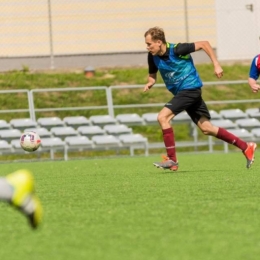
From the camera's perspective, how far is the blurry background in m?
22.1

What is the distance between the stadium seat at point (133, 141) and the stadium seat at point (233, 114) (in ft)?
5.81

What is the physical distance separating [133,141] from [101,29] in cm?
470

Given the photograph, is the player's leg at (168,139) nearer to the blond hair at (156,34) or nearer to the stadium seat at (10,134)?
the blond hair at (156,34)

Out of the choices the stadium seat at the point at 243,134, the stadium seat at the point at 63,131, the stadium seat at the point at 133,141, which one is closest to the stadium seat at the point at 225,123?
the stadium seat at the point at 243,134

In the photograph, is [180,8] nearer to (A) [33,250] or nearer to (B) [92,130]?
(B) [92,130]

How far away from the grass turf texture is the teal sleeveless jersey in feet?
5.31

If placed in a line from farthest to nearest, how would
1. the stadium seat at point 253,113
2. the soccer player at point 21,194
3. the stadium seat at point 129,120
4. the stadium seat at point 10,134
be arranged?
1. the stadium seat at point 253,113
2. the stadium seat at point 129,120
3. the stadium seat at point 10,134
4. the soccer player at point 21,194

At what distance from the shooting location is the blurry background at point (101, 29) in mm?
22109

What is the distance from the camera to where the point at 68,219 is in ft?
21.5

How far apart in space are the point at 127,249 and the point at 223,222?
47.3 inches

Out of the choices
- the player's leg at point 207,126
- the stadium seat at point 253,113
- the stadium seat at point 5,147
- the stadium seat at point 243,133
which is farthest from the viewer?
the stadium seat at point 253,113

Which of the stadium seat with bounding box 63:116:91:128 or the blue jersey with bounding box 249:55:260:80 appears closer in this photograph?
the blue jersey with bounding box 249:55:260:80

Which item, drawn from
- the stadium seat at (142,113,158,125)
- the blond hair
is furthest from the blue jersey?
the stadium seat at (142,113,158,125)

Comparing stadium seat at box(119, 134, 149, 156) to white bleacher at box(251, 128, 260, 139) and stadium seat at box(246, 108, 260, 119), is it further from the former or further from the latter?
stadium seat at box(246, 108, 260, 119)
